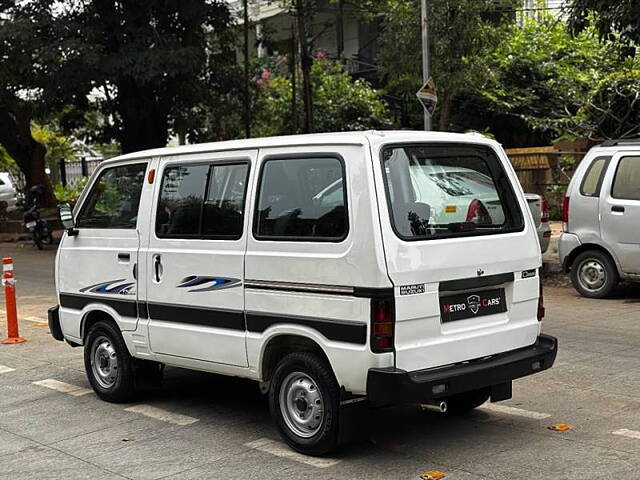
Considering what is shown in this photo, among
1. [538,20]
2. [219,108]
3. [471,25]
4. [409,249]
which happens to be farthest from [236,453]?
[538,20]

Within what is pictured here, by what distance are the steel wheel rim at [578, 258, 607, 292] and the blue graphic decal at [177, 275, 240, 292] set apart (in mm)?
6996

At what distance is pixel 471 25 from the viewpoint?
20.5 metres

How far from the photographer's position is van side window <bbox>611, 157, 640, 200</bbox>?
1134cm

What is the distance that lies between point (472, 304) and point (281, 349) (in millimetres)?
1270

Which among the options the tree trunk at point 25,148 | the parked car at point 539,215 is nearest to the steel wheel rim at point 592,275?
the parked car at point 539,215

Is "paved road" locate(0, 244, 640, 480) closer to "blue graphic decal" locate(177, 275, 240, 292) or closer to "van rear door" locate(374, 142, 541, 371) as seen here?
"van rear door" locate(374, 142, 541, 371)

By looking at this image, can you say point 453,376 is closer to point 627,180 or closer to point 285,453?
point 285,453

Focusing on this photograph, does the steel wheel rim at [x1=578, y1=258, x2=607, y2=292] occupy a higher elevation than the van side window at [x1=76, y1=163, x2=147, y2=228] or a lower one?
lower

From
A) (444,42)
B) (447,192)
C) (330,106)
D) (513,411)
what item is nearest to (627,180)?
(513,411)

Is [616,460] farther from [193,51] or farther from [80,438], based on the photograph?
[193,51]

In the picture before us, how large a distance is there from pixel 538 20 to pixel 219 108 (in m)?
12.6

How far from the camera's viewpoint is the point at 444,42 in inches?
802

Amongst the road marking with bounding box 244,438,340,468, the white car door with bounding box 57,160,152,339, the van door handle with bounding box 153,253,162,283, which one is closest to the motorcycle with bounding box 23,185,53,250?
the white car door with bounding box 57,160,152,339

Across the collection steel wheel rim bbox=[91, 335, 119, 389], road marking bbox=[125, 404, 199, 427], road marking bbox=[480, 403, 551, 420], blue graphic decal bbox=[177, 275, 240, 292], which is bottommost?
road marking bbox=[125, 404, 199, 427]
